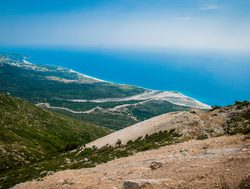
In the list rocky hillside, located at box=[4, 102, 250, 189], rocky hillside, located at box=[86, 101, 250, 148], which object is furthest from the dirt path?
rocky hillside, located at box=[86, 101, 250, 148]

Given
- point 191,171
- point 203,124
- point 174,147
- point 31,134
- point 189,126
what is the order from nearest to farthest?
point 191,171 → point 174,147 → point 189,126 → point 203,124 → point 31,134

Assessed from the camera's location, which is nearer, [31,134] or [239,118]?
[239,118]

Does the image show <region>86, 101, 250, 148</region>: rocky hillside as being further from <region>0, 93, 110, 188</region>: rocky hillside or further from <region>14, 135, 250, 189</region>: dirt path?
<region>0, 93, 110, 188</region>: rocky hillside

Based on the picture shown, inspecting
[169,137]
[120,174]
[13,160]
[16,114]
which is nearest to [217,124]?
[169,137]

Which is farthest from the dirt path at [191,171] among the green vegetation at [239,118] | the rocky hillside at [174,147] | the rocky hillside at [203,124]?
the green vegetation at [239,118]

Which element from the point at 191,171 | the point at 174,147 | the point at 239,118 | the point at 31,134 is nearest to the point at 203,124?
the point at 239,118

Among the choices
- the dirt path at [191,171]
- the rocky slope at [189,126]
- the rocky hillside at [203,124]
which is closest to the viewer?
the dirt path at [191,171]

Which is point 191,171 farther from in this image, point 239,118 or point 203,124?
point 239,118

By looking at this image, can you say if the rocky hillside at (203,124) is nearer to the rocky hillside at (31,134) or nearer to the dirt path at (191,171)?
the dirt path at (191,171)
